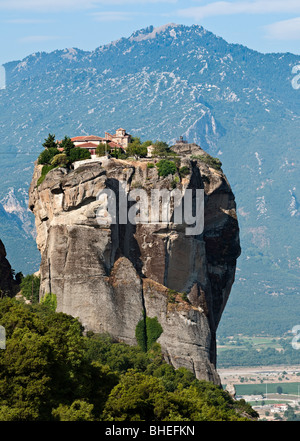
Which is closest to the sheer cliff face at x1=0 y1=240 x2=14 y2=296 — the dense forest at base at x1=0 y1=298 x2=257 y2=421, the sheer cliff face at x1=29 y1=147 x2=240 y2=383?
the sheer cliff face at x1=29 y1=147 x2=240 y2=383

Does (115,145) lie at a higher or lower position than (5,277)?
higher

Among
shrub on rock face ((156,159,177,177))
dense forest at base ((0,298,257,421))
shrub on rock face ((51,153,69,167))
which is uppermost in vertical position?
shrub on rock face ((51,153,69,167))

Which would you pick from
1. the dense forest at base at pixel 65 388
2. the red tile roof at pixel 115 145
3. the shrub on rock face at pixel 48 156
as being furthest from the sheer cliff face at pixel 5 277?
the dense forest at base at pixel 65 388

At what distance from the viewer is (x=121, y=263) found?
93938mm

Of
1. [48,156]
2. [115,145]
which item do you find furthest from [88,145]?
[48,156]

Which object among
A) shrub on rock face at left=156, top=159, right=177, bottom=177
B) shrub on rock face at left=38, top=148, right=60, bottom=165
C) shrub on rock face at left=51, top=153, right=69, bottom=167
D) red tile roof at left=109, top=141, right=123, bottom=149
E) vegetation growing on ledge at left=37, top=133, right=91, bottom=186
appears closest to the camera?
shrub on rock face at left=156, top=159, right=177, bottom=177

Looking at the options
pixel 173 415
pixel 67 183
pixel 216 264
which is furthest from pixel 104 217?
pixel 173 415

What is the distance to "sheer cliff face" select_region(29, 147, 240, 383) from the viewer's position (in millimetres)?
92188

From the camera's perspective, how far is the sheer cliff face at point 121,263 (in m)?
92.2

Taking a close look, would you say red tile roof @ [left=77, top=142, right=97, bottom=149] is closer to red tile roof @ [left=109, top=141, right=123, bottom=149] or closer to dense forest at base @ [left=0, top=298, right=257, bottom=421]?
red tile roof @ [left=109, top=141, right=123, bottom=149]

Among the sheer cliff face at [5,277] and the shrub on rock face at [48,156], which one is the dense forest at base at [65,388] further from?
the shrub on rock face at [48,156]

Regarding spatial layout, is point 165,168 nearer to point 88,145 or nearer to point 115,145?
point 115,145
